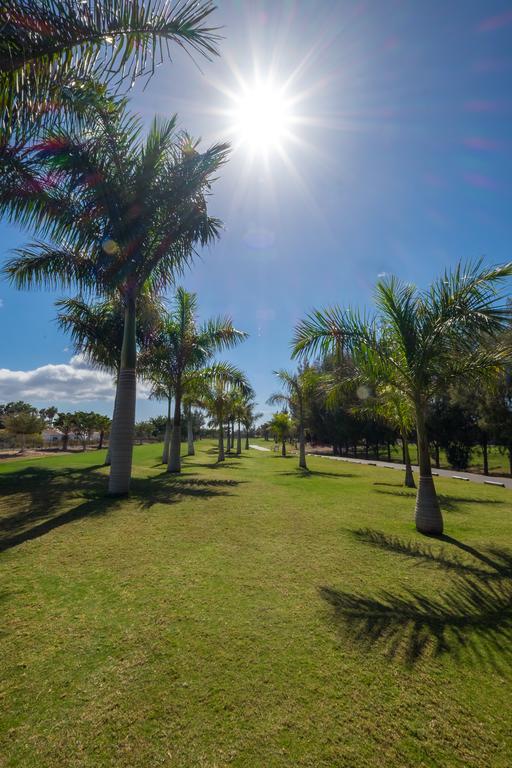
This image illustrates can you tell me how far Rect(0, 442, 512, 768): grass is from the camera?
1.99m

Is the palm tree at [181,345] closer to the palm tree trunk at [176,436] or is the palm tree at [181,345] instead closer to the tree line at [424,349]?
the palm tree trunk at [176,436]

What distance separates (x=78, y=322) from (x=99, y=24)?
11.7m

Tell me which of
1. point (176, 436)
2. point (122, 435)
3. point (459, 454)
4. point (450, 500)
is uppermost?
point (122, 435)

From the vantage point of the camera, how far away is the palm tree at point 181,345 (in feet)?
47.7

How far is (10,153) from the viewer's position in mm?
5422

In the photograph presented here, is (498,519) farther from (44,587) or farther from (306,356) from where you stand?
(44,587)

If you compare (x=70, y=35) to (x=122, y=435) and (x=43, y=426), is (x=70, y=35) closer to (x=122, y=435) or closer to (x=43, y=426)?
(x=122, y=435)

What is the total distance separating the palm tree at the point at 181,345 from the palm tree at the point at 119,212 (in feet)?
15.8

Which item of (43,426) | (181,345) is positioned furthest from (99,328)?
(43,426)

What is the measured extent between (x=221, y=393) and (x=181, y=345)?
11.3m

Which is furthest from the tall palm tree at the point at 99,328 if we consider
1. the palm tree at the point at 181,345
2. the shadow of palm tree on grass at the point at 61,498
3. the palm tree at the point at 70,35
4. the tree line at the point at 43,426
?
the tree line at the point at 43,426

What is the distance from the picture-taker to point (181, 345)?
14.6 m

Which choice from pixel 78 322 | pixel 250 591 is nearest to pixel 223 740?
pixel 250 591

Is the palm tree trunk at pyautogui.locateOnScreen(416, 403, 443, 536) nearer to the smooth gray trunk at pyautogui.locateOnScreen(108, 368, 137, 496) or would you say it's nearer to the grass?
the grass
